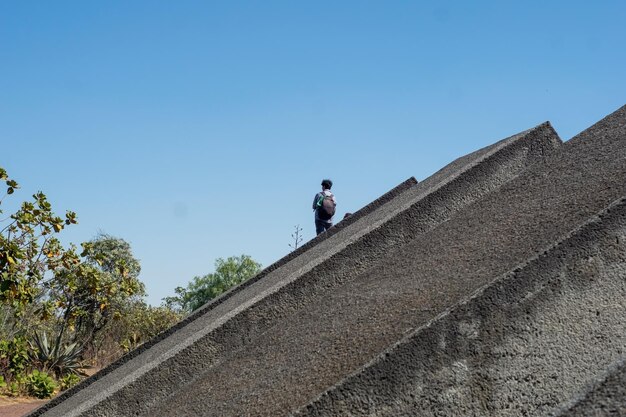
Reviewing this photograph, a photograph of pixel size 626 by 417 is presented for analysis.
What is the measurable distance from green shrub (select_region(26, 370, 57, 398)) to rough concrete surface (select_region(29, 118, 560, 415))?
7.53m

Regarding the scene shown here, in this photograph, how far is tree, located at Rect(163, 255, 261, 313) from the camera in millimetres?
29656

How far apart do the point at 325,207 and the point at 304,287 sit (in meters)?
6.33

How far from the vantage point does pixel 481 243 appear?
4250 millimetres

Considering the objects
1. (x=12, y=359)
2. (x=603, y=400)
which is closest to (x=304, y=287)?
(x=603, y=400)

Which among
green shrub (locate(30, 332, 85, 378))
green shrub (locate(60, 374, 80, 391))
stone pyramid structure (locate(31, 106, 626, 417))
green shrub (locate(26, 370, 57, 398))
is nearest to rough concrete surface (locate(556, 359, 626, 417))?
stone pyramid structure (locate(31, 106, 626, 417))

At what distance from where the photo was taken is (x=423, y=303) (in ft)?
12.3

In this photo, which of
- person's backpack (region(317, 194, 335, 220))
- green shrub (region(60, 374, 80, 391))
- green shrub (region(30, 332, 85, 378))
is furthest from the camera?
green shrub (region(30, 332, 85, 378))

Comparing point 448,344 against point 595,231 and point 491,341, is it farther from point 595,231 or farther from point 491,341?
point 595,231

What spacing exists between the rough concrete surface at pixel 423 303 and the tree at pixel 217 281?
24287 millimetres

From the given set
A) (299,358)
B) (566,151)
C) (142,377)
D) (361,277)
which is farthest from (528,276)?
(142,377)

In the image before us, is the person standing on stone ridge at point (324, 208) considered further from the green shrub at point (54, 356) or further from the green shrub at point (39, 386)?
the green shrub at point (54, 356)

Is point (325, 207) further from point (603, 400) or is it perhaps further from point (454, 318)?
point (603, 400)

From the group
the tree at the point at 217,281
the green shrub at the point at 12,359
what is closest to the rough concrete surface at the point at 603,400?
the green shrub at the point at 12,359

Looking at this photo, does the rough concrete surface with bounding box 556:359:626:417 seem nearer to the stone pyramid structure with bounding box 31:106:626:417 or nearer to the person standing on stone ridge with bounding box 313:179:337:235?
the stone pyramid structure with bounding box 31:106:626:417
